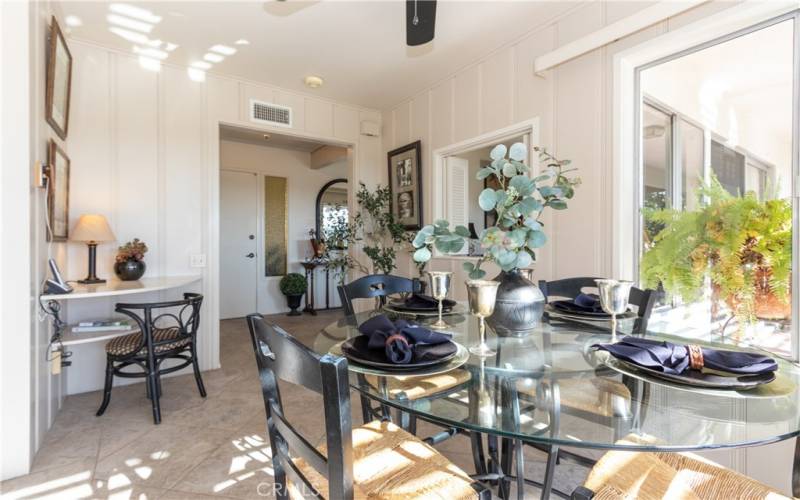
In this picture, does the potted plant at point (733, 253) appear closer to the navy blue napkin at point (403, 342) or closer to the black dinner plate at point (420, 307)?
the black dinner plate at point (420, 307)

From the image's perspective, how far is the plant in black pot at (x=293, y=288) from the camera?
18.3ft

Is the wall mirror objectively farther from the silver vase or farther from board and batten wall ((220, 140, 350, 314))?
the silver vase

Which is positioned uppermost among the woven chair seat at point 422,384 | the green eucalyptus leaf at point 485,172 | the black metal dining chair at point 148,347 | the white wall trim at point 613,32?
the white wall trim at point 613,32

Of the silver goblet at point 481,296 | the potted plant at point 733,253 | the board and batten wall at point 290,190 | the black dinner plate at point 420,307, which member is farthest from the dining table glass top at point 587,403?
the board and batten wall at point 290,190

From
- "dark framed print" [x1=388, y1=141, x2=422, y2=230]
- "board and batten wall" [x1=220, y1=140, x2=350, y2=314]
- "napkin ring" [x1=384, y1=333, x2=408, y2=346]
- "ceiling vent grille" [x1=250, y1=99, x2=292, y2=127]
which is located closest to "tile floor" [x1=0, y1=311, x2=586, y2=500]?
"napkin ring" [x1=384, y1=333, x2=408, y2=346]

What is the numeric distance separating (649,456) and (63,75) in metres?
3.64

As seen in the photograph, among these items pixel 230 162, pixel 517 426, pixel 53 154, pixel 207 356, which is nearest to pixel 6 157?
pixel 53 154

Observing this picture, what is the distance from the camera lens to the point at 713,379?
0.82 metres

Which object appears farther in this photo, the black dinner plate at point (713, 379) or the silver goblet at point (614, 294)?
the silver goblet at point (614, 294)

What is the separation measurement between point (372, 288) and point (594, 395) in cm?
129

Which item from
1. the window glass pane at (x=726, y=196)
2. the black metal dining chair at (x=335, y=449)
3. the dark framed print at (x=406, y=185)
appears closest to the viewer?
the black metal dining chair at (x=335, y=449)

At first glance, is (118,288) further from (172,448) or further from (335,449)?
(335,449)

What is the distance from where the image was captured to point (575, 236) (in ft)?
7.91

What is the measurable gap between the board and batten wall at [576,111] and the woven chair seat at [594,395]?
134 cm
